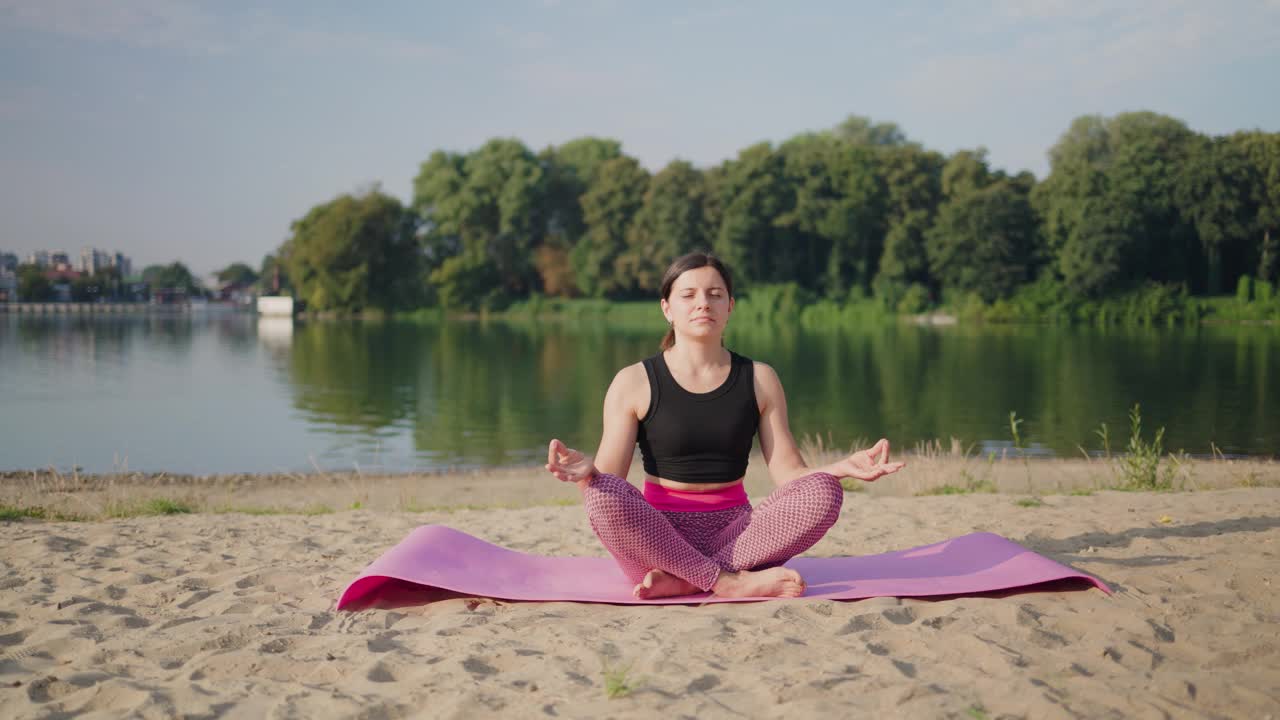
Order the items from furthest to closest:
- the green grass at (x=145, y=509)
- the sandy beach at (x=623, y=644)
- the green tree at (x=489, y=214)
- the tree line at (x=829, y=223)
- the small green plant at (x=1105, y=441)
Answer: the green tree at (x=489, y=214), the tree line at (x=829, y=223), the small green plant at (x=1105, y=441), the green grass at (x=145, y=509), the sandy beach at (x=623, y=644)

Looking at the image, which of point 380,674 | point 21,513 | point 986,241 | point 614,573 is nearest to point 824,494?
point 614,573

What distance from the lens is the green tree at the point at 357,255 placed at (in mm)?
77125

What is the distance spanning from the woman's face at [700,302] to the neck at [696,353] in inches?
2.1

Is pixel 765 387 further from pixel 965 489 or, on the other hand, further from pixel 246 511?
pixel 246 511

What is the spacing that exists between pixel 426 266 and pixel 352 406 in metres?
60.2

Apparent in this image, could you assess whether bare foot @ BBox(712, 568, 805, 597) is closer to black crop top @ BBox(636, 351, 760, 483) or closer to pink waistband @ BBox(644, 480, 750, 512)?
pink waistband @ BBox(644, 480, 750, 512)

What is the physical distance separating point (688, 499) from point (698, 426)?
14.6 inches

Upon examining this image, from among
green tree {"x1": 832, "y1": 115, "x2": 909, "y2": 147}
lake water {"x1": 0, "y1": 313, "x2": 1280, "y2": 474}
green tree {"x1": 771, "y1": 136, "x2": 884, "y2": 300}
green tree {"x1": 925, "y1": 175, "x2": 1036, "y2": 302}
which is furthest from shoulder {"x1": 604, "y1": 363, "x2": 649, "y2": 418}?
green tree {"x1": 832, "y1": 115, "x2": 909, "y2": 147}

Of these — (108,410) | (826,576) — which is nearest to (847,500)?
(826,576)

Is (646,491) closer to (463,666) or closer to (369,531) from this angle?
(463,666)

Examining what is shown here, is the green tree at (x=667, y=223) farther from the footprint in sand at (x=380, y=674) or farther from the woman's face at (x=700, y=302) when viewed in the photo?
the footprint in sand at (x=380, y=674)

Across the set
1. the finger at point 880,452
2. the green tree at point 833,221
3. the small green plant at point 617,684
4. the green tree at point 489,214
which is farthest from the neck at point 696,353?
the green tree at point 489,214

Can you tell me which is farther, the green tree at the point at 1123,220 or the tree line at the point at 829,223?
the tree line at the point at 829,223

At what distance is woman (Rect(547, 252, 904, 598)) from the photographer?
436cm
